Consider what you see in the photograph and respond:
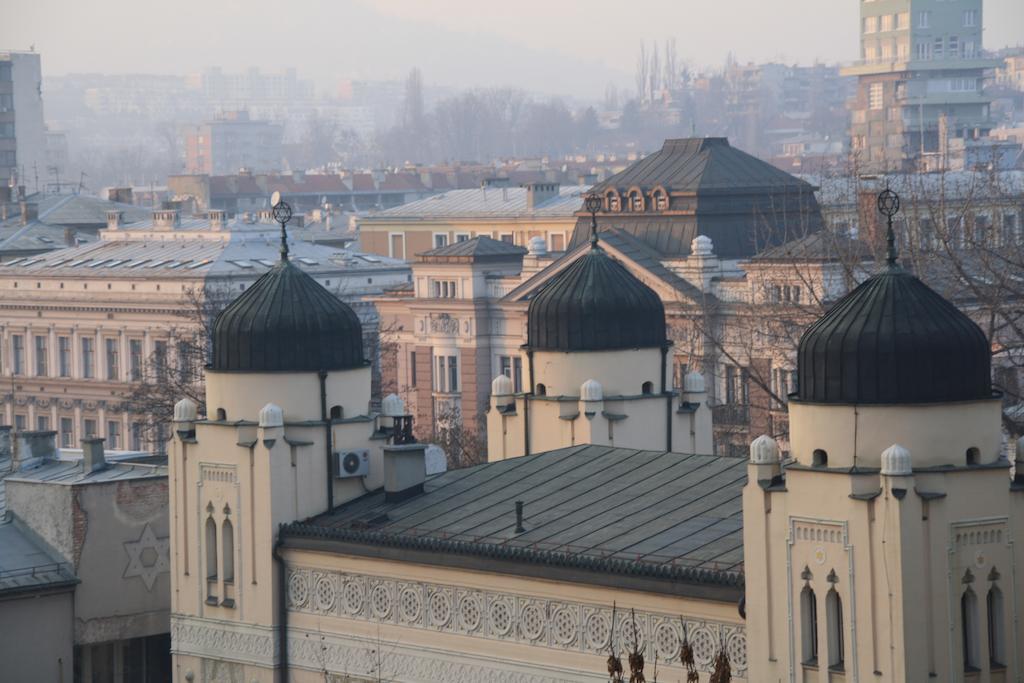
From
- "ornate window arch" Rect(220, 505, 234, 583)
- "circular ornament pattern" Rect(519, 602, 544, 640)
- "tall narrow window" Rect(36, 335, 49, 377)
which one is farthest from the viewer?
"tall narrow window" Rect(36, 335, 49, 377)

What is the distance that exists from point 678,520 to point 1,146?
157 meters

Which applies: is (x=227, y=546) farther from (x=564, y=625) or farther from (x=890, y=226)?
(x=890, y=226)

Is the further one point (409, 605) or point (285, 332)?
point (285, 332)

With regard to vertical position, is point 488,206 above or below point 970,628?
below

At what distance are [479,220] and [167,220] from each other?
14.3 m

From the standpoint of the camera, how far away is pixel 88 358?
11656 cm

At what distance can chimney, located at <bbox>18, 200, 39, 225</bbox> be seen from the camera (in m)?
139

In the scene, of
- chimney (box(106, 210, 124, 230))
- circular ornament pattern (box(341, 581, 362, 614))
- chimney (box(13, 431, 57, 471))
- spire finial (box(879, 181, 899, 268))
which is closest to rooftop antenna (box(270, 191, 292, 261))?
circular ornament pattern (box(341, 581, 362, 614))

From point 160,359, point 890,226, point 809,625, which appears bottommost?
point 160,359

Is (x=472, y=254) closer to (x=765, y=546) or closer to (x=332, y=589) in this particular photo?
(x=332, y=589)

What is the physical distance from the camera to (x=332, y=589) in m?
40.7

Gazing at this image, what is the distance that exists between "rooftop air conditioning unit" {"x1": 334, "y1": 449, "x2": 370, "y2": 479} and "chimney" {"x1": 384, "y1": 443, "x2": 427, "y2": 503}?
0.55 m

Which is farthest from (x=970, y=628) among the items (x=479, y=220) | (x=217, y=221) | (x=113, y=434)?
(x=479, y=220)

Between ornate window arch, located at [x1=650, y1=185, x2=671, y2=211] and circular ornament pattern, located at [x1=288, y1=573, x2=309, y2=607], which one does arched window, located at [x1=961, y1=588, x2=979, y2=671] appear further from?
ornate window arch, located at [x1=650, y1=185, x2=671, y2=211]
